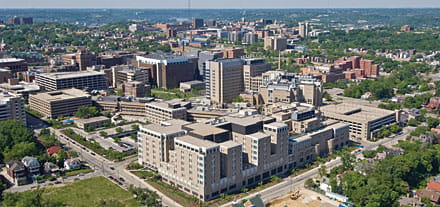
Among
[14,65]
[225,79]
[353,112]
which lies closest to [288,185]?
[353,112]

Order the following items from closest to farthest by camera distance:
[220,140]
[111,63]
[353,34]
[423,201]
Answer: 1. [423,201]
2. [220,140]
3. [111,63]
4. [353,34]

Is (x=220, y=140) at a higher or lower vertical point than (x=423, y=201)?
higher

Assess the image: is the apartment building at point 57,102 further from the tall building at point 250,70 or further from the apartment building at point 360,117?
the apartment building at point 360,117

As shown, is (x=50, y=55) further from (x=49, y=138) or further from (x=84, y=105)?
(x=49, y=138)

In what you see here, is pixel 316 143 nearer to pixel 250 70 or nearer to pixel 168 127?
pixel 168 127

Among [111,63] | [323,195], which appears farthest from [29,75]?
[323,195]

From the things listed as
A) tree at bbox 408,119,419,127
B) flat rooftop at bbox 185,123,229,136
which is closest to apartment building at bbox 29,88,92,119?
flat rooftop at bbox 185,123,229,136
